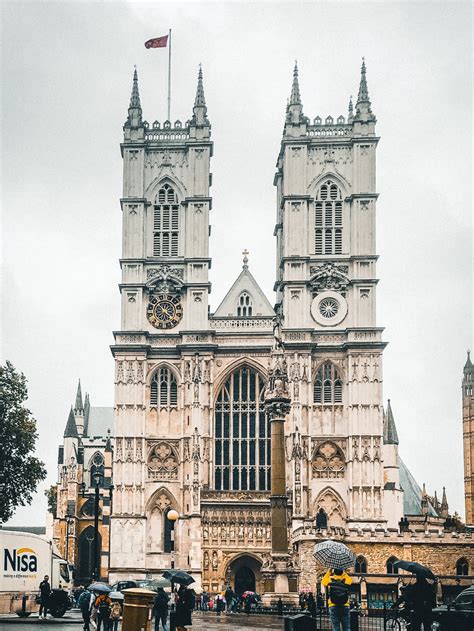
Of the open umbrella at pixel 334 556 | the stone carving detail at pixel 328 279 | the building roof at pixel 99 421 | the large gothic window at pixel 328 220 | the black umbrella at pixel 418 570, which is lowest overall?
the black umbrella at pixel 418 570

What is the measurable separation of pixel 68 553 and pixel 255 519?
25.8 metres

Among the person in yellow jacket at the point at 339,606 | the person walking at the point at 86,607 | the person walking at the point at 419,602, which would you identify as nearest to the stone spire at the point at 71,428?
the person walking at the point at 86,607

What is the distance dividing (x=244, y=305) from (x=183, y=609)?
47.7m

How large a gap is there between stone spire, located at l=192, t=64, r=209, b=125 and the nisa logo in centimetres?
3852

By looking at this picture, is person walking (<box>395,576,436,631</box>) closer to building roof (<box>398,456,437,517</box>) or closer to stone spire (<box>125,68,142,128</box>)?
stone spire (<box>125,68,142,128</box>)

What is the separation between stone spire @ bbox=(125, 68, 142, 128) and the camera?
72812mm

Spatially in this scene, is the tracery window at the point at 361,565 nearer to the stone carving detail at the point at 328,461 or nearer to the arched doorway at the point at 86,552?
the stone carving detail at the point at 328,461

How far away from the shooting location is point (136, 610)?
23406 mm

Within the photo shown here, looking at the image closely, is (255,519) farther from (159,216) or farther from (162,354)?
(159,216)

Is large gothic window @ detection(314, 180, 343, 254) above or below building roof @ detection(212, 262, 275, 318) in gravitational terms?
above

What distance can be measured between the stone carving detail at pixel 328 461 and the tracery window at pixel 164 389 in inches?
347

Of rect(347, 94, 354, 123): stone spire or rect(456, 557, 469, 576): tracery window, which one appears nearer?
rect(456, 557, 469, 576): tracery window

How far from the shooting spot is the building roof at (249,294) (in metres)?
71.7

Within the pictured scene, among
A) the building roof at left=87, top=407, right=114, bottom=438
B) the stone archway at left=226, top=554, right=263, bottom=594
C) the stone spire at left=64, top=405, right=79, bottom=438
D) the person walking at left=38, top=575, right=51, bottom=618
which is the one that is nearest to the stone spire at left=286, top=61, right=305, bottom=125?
the stone archway at left=226, top=554, right=263, bottom=594
